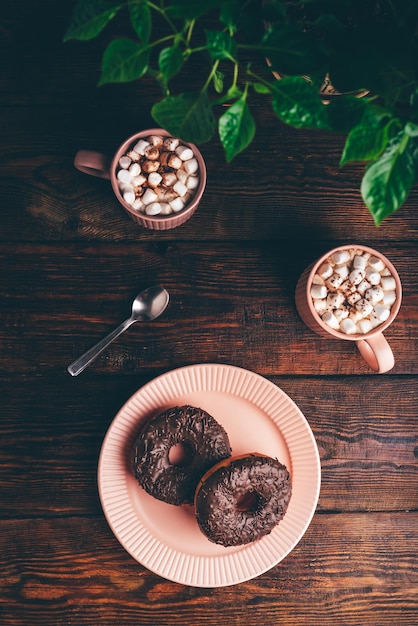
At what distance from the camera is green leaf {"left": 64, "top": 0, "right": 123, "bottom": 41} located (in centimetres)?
66

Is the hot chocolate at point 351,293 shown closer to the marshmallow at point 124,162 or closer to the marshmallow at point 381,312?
the marshmallow at point 381,312

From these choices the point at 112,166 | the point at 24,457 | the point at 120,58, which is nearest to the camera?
the point at 120,58

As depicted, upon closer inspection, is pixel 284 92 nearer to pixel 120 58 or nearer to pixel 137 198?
pixel 120 58

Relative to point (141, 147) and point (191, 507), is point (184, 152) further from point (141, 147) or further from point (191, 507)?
point (191, 507)

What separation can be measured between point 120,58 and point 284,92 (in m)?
0.21

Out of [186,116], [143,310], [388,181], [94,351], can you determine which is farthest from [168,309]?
[388,181]

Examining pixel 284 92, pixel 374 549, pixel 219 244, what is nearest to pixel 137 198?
pixel 219 244

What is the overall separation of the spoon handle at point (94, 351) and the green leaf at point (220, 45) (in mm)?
658

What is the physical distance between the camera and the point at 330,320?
1146mm

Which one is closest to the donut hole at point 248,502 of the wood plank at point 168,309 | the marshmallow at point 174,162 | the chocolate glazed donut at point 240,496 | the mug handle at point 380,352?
the chocolate glazed donut at point 240,496

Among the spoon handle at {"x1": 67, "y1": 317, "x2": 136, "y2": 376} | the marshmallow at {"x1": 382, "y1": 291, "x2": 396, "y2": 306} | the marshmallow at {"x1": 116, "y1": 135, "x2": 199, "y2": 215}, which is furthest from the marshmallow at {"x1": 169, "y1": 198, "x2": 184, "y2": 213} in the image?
the marshmallow at {"x1": 382, "y1": 291, "x2": 396, "y2": 306}

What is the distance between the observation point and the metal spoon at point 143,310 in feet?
3.94

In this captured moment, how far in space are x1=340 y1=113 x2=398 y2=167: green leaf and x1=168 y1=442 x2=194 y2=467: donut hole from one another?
771 millimetres

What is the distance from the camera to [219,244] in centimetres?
126
